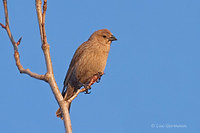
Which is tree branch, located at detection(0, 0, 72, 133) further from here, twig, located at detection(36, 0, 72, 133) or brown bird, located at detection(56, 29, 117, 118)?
brown bird, located at detection(56, 29, 117, 118)

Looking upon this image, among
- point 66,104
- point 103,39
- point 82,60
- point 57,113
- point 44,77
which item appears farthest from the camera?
point 103,39

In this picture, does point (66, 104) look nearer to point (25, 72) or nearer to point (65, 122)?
point (65, 122)

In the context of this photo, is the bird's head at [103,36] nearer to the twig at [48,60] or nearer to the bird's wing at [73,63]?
the bird's wing at [73,63]

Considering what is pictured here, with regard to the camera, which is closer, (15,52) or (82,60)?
(15,52)

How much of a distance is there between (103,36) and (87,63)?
990 millimetres

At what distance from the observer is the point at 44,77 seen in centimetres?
300

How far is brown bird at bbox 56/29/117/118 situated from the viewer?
684 centimetres

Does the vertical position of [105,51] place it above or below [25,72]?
above

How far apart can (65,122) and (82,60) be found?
433cm

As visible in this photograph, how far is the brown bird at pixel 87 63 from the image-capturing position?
269 inches

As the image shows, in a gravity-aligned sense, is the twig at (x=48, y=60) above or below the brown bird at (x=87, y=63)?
below

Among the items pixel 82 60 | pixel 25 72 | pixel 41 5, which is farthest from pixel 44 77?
pixel 82 60

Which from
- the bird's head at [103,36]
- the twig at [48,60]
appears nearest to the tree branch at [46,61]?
the twig at [48,60]

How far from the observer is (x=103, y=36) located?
7.49 m
